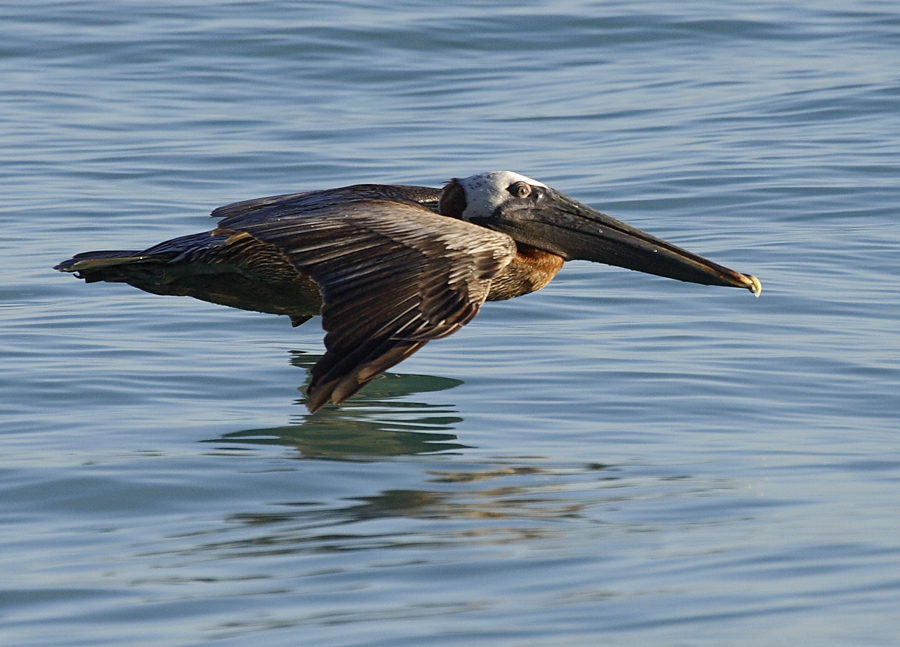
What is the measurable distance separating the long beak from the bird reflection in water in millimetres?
824

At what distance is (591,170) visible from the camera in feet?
37.4

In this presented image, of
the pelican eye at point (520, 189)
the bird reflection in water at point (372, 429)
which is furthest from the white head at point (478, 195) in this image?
the bird reflection in water at point (372, 429)

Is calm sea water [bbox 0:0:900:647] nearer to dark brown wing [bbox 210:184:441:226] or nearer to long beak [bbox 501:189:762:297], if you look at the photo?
long beak [bbox 501:189:762:297]

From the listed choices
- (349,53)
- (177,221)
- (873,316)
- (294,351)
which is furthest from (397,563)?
(349,53)

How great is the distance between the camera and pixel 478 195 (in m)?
7.12

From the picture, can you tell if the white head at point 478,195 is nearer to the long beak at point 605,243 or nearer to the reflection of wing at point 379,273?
the long beak at point 605,243

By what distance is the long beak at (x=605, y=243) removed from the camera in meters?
6.81

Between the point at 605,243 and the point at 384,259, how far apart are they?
1603 mm

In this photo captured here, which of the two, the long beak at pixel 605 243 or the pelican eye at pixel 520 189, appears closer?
the long beak at pixel 605 243

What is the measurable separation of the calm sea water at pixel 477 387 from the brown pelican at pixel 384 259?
1.24 feet

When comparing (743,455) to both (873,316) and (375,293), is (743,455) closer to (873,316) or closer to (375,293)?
(375,293)

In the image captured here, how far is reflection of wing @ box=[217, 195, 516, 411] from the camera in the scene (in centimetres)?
521

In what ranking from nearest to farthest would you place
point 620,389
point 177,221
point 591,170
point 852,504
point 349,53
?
1. point 852,504
2. point 620,389
3. point 177,221
4. point 591,170
5. point 349,53

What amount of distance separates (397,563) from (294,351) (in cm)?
327
